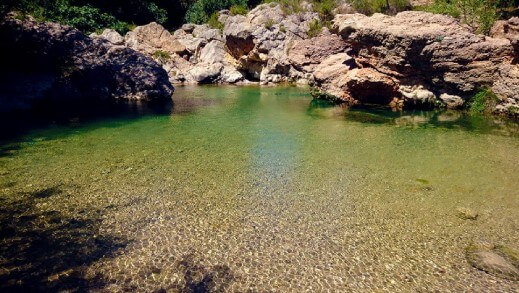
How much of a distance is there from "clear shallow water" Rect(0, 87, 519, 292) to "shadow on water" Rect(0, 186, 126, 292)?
26 millimetres

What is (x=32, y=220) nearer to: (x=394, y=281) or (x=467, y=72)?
(x=394, y=281)

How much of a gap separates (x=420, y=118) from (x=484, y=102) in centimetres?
346

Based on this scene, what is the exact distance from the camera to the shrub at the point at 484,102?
16.6 meters

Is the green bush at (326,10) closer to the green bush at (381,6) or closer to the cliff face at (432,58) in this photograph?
the green bush at (381,6)

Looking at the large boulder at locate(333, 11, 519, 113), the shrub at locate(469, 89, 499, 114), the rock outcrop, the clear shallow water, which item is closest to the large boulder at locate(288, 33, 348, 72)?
the rock outcrop

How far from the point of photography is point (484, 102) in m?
16.9

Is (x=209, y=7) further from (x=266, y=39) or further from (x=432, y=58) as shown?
(x=432, y=58)

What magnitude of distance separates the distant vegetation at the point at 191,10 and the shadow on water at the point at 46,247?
47.0 ft

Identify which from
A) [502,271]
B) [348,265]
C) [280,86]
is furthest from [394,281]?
[280,86]

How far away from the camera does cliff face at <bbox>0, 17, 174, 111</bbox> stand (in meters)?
16.3

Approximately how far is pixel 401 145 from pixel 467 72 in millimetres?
8144

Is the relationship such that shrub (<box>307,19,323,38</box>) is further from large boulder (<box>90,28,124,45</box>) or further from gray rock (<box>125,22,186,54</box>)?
large boulder (<box>90,28,124,45</box>)

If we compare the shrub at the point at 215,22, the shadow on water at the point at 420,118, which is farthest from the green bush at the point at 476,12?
the shrub at the point at 215,22

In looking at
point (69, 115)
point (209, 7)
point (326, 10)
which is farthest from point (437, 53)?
point (209, 7)
